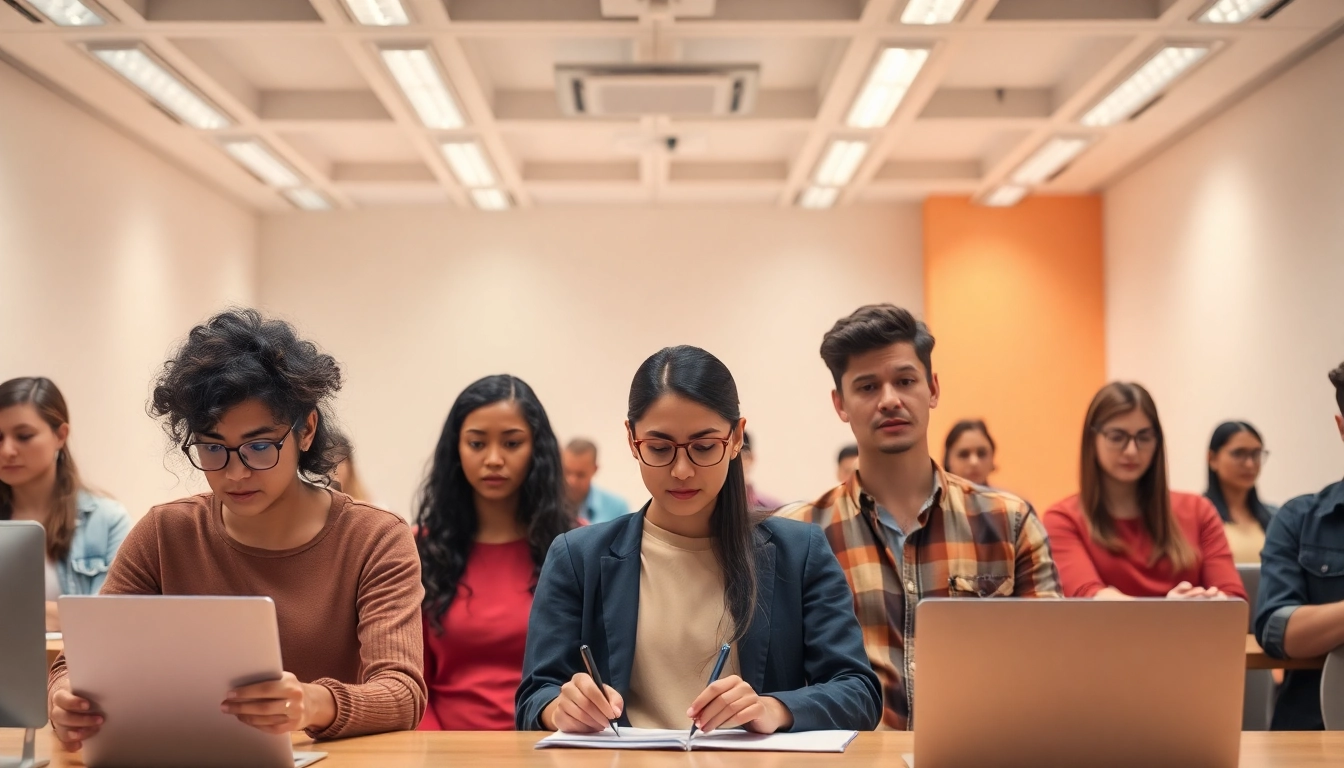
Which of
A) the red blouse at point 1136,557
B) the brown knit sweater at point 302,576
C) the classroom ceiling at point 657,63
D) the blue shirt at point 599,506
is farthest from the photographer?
the blue shirt at point 599,506

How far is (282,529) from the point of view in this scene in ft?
6.68

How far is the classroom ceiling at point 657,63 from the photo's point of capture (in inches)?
186

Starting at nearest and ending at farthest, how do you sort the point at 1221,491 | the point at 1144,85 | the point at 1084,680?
the point at 1084,680
the point at 1221,491
the point at 1144,85

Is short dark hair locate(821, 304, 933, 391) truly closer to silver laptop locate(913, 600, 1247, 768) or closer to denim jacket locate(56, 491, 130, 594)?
silver laptop locate(913, 600, 1247, 768)

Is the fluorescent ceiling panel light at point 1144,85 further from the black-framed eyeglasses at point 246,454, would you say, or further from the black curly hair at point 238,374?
the black-framed eyeglasses at point 246,454

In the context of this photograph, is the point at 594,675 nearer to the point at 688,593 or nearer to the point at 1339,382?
the point at 688,593

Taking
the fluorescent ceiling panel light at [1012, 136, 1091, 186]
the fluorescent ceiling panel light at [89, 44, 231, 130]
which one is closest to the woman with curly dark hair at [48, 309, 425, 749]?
the fluorescent ceiling panel light at [89, 44, 231, 130]

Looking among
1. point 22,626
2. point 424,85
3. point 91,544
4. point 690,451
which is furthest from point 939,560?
point 424,85

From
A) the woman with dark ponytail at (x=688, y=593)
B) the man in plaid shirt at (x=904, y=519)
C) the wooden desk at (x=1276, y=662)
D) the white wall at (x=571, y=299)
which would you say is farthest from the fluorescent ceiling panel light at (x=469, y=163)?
the wooden desk at (x=1276, y=662)

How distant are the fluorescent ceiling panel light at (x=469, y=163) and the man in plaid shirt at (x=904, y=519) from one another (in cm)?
444

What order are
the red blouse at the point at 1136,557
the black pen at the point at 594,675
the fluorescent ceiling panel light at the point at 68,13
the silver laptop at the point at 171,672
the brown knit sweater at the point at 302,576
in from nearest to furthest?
the silver laptop at the point at 171,672, the black pen at the point at 594,675, the brown knit sweater at the point at 302,576, the red blouse at the point at 1136,557, the fluorescent ceiling panel light at the point at 68,13

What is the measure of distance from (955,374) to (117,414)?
211 inches

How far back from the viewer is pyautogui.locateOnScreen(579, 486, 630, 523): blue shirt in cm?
634

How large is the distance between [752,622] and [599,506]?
4.57m
